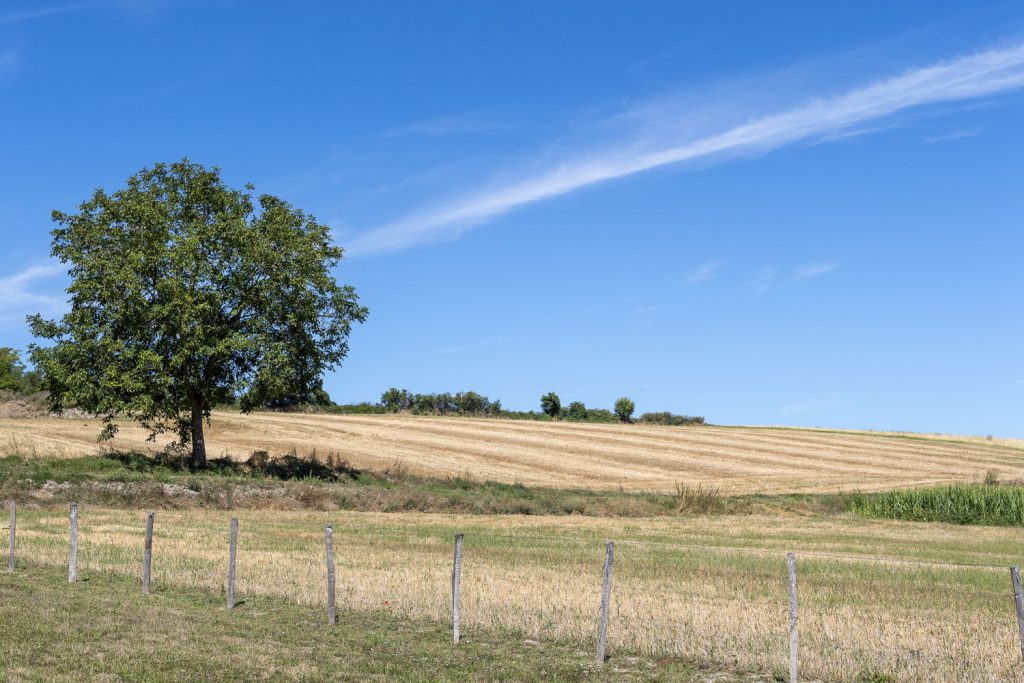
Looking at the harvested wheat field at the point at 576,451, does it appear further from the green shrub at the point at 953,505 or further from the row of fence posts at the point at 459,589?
the row of fence posts at the point at 459,589

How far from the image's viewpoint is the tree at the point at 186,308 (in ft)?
178

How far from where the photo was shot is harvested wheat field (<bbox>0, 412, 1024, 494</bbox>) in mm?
64812

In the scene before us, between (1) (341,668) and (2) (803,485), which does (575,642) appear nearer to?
(1) (341,668)

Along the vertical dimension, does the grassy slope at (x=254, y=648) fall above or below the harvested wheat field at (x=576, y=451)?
below

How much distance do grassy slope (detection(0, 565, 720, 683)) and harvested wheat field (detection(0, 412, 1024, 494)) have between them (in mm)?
39976

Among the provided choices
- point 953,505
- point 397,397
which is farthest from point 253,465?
point 397,397

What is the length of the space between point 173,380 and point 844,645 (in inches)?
1735

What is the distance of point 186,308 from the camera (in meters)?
54.0

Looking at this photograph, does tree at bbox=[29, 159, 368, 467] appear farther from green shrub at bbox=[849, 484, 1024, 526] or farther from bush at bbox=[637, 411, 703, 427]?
bush at bbox=[637, 411, 703, 427]

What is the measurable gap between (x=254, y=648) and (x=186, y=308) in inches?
1560

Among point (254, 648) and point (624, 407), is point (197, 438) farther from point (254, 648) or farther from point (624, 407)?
point (624, 407)

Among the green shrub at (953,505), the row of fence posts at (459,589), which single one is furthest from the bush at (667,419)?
the row of fence posts at (459,589)

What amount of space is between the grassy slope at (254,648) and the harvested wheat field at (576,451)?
40.0 meters

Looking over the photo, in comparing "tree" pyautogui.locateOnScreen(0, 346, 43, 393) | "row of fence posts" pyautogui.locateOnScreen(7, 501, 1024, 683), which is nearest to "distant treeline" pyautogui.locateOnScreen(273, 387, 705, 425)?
"tree" pyautogui.locateOnScreen(0, 346, 43, 393)
